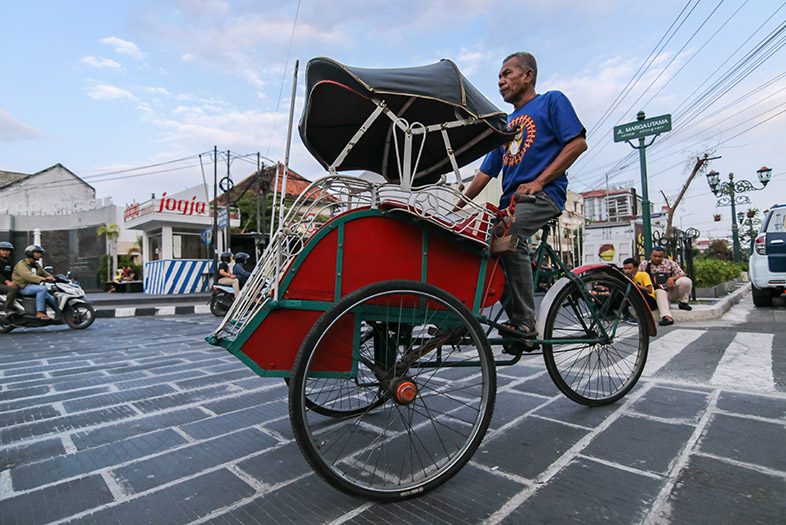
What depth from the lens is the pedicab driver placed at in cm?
236

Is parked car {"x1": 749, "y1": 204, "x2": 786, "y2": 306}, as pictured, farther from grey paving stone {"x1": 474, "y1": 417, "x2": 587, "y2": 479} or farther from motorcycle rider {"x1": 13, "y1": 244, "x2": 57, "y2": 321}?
motorcycle rider {"x1": 13, "y1": 244, "x2": 57, "y2": 321}

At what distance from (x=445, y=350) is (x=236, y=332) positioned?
1.06 metres

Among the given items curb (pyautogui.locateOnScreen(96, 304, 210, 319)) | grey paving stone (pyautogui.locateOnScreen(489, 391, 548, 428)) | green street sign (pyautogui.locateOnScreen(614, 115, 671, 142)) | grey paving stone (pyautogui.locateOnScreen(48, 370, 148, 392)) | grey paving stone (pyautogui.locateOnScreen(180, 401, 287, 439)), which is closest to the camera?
grey paving stone (pyautogui.locateOnScreen(180, 401, 287, 439))

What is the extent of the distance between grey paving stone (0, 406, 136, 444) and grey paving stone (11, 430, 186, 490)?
0.48 metres

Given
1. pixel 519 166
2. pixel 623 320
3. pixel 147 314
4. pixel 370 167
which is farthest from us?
pixel 147 314

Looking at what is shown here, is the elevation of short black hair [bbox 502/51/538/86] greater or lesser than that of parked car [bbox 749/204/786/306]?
greater

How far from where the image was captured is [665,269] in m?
7.68

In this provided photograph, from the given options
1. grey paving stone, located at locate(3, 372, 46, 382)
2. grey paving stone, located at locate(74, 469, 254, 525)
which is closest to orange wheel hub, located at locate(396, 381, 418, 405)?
grey paving stone, located at locate(74, 469, 254, 525)

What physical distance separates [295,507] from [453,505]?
0.59m

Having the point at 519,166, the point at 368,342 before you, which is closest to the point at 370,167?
the point at 519,166

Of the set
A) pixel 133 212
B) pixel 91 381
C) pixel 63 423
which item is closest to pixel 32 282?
pixel 91 381

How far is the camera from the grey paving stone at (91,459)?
1987mm

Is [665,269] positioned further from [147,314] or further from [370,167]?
[147,314]

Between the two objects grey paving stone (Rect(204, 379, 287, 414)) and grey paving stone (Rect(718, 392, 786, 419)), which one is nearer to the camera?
grey paving stone (Rect(718, 392, 786, 419))
